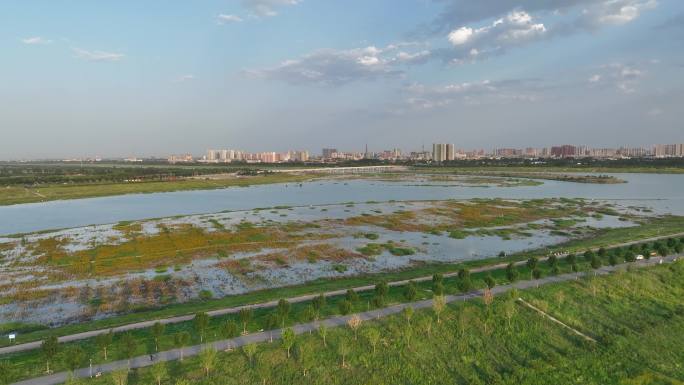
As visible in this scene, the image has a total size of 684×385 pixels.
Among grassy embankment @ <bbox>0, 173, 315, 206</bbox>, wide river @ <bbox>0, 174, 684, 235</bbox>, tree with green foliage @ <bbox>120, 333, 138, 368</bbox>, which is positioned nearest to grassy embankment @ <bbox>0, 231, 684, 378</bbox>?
tree with green foliage @ <bbox>120, 333, 138, 368</bbox>

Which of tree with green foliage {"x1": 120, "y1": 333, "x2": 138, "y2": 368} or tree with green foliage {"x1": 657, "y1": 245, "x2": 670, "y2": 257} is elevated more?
tree with green foliage {"x1": 657, "y1": 245, "x2": 670, "y2": 257}

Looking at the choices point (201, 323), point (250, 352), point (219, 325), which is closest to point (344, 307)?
point (250, 352)

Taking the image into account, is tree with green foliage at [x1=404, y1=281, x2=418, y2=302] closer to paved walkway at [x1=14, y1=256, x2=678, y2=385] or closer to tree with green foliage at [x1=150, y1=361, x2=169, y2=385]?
paved walkway at [x1=14, y1=256, x2=678, y2=385]

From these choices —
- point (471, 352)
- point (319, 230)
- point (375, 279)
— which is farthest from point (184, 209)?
point (471, 352)

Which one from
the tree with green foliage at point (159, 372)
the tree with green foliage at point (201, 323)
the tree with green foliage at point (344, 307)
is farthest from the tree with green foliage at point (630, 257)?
the tree with green foliage at point (159, 372)

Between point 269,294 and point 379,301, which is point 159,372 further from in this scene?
point 269,294
